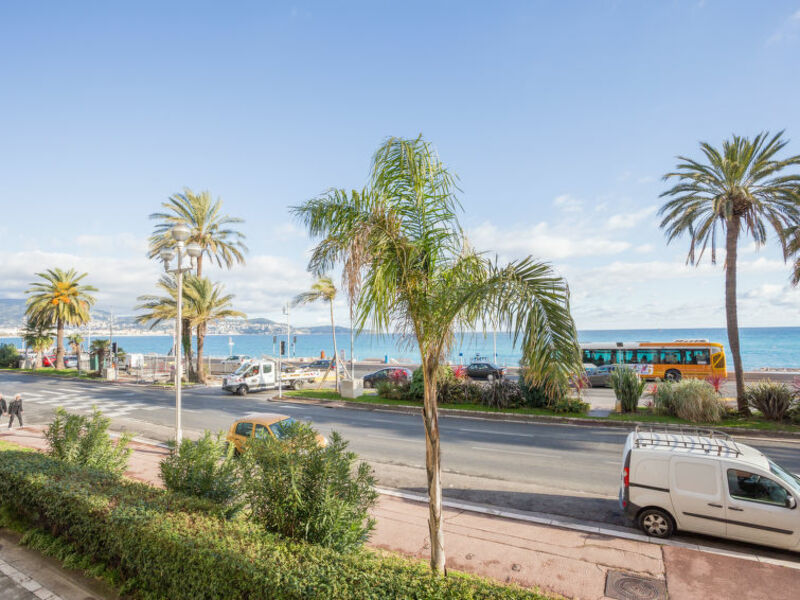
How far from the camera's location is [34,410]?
22.8m

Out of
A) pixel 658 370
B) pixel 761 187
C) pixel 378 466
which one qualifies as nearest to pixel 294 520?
pixel 378 466

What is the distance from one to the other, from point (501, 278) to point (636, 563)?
5311 mm

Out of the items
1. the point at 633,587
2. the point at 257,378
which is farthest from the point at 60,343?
the point at 633,587

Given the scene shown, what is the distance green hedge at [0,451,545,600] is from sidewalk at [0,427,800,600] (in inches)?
98.8

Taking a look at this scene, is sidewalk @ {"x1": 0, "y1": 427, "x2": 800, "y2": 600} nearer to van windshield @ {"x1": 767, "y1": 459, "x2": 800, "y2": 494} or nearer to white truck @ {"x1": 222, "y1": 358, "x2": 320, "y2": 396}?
van windshield @ {"x1": 767, "y1": 459, "x2": 800, "y2": 494}

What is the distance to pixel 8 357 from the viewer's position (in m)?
53.5

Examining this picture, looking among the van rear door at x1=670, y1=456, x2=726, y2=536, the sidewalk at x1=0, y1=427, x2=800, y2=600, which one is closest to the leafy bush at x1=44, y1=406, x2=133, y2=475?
the sidewalk at x1=0, y1=427, x2=800, y2=600

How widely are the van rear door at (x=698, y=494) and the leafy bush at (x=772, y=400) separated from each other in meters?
13.4

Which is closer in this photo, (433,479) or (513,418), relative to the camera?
(433,479)

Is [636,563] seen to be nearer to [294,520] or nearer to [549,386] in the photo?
[549,386]

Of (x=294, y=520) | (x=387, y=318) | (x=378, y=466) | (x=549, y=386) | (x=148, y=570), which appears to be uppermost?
(x=387, y=318)

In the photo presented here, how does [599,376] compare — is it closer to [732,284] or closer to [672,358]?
[672,358]

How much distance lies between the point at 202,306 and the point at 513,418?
2664cm

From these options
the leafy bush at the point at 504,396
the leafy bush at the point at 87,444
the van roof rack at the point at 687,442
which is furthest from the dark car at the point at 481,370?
the leafy bush at the point at 87,444
